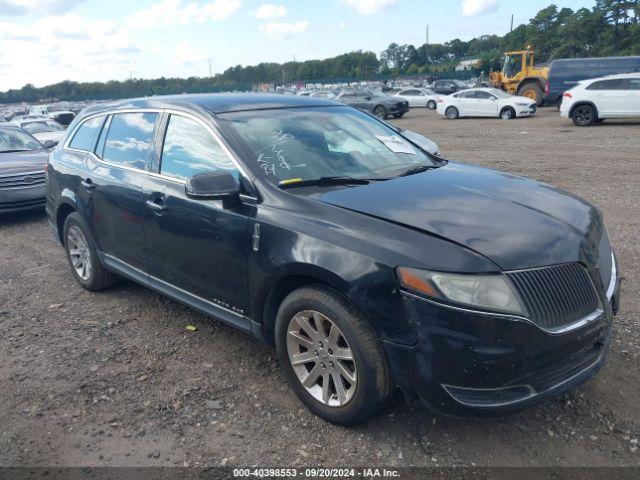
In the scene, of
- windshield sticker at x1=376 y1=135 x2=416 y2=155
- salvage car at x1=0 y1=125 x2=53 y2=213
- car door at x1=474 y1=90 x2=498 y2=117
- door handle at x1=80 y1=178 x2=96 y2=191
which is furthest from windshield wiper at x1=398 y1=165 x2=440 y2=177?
car door at x1=474 y1=90 x2=498 y2=117

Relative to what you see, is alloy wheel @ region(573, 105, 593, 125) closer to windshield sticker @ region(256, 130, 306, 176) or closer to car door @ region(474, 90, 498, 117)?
car door @ region(474, 90, 498, 117)

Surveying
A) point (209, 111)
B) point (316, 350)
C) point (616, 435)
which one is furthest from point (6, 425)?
point (616, 435)

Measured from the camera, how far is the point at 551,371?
2719 mm

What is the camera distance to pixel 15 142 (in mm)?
9742

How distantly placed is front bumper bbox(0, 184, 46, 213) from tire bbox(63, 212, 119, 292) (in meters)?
3.51

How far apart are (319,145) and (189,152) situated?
0.91 metres

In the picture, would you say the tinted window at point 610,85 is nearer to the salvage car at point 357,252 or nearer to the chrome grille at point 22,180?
the salvage car at point 357,252

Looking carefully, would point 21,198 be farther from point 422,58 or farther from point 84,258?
point 422,58

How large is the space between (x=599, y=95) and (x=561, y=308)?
18696 mm

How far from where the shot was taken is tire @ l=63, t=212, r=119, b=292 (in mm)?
5160

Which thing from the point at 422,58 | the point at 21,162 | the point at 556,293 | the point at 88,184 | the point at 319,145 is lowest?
the point at 556,293

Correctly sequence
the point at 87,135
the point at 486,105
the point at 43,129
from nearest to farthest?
the point at 87,135 → the point at 43,129 → the point at 486,105

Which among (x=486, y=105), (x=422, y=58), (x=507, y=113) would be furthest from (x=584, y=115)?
(x=422, y=58)

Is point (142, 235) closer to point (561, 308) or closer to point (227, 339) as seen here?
point (227, 339)
